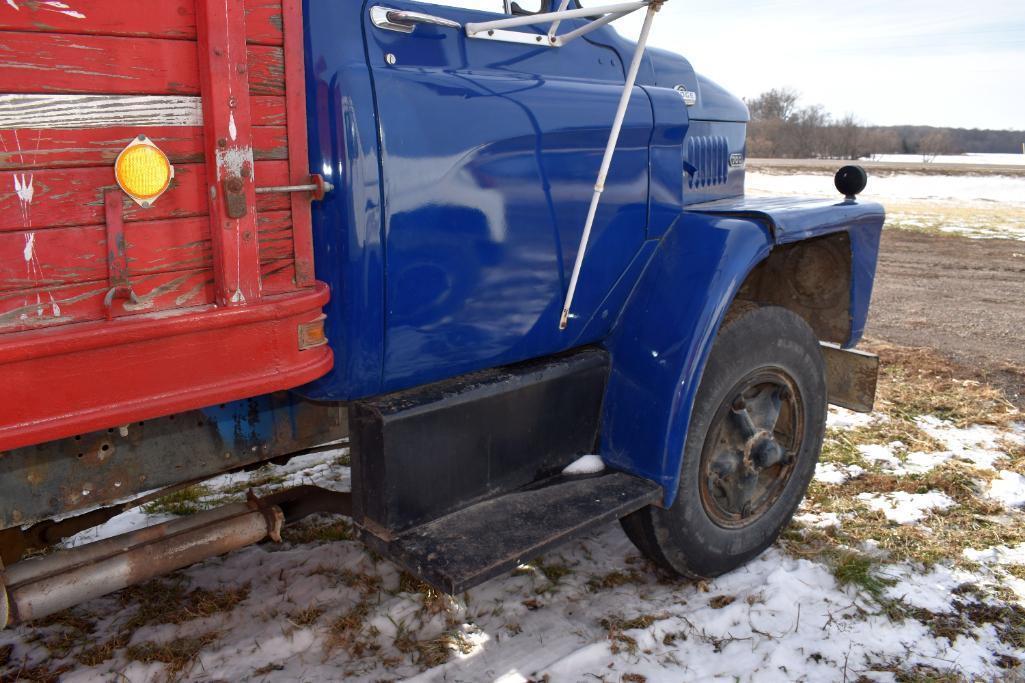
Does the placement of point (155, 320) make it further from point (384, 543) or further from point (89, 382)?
point (384, 543)

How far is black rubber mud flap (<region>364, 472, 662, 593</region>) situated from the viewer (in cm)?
206

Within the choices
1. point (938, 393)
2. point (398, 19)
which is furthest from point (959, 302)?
point (398, 19)

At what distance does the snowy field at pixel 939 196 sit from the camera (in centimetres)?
1320

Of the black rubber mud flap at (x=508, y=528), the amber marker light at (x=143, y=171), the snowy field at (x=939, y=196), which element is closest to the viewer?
the amber marker light at (x=143, y=171)

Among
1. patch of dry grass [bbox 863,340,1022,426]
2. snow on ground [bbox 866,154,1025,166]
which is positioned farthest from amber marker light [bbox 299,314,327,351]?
snow on ground [bbox 866,154,1025,166]

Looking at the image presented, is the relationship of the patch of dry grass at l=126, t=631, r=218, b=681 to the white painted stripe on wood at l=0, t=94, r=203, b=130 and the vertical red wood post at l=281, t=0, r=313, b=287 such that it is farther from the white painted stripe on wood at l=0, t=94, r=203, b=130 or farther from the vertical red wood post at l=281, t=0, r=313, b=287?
the white painted stripe on wood at l=0, t=94, r=203, b=130

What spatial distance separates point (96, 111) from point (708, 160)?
88.6 inches

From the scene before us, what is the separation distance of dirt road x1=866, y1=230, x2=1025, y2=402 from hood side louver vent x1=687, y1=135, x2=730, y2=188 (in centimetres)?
300

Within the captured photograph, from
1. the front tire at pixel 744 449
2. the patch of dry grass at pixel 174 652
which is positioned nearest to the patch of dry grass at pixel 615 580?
the front tire at pixel 744 449

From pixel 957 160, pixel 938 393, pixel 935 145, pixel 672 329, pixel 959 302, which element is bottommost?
pixel 938 393

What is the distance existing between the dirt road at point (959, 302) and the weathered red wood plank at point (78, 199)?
199 inches

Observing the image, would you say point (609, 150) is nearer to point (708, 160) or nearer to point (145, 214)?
point (708, 160)

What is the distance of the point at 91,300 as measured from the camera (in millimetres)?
1550

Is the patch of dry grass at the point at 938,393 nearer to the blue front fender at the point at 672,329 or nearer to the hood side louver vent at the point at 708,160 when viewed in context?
the hood side louver vent at the point at 708,160
